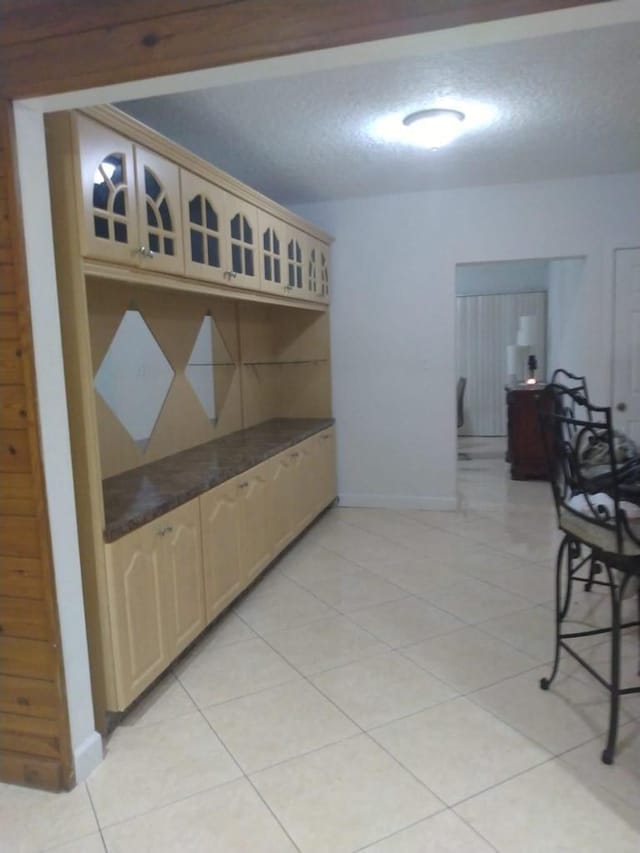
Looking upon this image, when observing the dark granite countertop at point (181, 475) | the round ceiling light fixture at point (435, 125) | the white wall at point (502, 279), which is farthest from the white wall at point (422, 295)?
the white wall at point (502, 279)

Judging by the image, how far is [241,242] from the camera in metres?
3.21

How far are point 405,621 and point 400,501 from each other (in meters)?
2.09

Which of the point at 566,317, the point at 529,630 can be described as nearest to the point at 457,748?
the point at 529,630

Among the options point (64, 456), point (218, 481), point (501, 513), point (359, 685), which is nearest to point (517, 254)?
point (501, 513)

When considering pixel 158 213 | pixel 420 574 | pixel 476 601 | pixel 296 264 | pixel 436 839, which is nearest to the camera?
pixel 436 839

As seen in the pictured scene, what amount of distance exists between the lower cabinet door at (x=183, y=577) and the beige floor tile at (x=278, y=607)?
0.43m

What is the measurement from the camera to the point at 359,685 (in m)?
2.46

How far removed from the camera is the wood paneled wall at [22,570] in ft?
5.71

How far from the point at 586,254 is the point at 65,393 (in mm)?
4003

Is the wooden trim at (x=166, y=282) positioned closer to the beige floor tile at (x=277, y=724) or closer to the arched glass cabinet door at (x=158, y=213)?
the arched glass cabinet door at (x=158, y=213)

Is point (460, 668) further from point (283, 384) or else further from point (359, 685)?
point (283, 384)

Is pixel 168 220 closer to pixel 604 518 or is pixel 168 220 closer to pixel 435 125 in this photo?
pixel 435 125

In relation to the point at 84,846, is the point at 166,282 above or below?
above

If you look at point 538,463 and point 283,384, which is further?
point 538,463
